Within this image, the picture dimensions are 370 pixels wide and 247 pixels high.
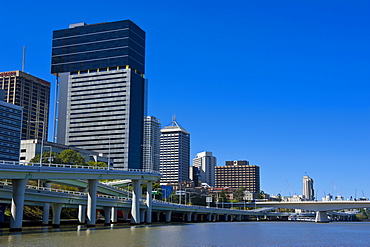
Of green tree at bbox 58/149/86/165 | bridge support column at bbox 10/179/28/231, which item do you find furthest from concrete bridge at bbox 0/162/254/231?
green tree at bbox 58/149/86/165

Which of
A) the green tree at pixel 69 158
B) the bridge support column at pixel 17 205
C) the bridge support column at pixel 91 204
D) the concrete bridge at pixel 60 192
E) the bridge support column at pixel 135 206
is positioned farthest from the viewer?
the green tree at pixel 69 158

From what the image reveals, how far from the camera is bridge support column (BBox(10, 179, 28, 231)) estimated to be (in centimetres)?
8356

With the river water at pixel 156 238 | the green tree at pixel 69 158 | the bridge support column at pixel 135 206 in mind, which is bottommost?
the river water at pixel 156 238

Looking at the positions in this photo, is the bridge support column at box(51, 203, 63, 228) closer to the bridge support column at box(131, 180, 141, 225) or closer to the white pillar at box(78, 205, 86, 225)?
the white pillar at box(78, 205, 86, 225)

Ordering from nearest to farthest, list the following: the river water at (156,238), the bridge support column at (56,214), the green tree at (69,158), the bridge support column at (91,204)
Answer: the river water at (156,238)
the bridge support column at (91,204)
the bridge support column at (56,214)
the green tree at (69,158)

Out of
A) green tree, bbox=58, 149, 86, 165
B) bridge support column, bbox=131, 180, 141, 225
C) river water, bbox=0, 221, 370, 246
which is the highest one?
green tree, bbox=58, 149, 86, 165

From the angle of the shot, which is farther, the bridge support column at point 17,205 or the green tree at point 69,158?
the green tree at point 69,158

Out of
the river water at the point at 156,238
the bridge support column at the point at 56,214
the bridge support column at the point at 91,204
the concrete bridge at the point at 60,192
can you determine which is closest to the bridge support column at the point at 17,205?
the concrete bridge at the point at 60,192

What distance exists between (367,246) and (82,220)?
7639cm

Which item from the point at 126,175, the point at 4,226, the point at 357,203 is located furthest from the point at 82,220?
the point at 357,203

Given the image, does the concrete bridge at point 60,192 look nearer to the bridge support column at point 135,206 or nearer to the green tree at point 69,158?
the bridge support column at point 135,206

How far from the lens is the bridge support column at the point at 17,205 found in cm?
8356

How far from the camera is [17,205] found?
84375 mm

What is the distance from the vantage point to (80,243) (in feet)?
205
